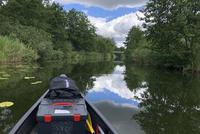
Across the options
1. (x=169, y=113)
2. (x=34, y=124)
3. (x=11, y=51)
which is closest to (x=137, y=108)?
(x=169, y=113)

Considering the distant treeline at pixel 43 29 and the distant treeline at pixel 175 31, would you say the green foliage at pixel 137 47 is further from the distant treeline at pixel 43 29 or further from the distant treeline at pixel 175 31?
the distant treeline at pixel 43 29

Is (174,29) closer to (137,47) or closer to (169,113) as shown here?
(169,113)

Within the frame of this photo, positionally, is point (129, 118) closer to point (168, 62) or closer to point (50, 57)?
point (168, 62)

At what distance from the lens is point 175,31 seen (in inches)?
1082

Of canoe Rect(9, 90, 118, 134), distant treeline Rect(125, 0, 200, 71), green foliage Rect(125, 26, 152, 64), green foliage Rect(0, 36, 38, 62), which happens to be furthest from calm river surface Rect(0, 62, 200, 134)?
green foliage Rect(125, 26, 152, 64)

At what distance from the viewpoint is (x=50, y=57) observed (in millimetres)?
43250

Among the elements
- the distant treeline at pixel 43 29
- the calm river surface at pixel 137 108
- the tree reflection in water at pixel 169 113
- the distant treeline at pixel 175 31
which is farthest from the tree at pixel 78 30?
the tree reflection in water at pixel 169 113

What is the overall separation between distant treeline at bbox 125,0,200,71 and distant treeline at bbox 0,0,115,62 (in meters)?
13.0

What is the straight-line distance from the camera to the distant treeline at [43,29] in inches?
1335

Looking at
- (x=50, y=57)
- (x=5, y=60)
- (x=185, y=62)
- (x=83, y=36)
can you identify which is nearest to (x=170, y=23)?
(x=185, y=62)

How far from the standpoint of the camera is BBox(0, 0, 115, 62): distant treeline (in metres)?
33.9

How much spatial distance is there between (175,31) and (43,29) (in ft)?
90.6

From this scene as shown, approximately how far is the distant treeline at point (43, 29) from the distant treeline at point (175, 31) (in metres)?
13.0

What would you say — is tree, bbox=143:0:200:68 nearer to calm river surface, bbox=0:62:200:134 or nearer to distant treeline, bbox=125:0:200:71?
distant treeline, bbox=125:0:200:71
